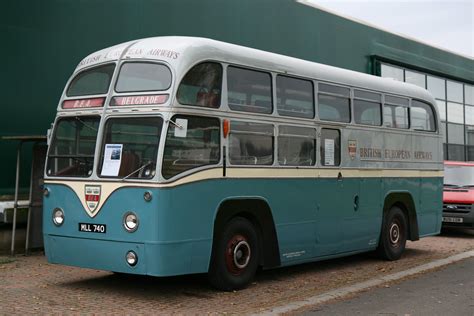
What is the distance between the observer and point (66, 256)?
785 centimetres

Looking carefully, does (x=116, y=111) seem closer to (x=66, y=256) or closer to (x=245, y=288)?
(x=66, y=256)

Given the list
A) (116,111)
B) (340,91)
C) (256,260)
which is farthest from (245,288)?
(340,91)

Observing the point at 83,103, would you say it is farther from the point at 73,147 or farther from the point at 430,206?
the point at 430,206

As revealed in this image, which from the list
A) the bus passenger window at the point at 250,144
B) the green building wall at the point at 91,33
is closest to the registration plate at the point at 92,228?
the bus passenger window at the point at 250,144

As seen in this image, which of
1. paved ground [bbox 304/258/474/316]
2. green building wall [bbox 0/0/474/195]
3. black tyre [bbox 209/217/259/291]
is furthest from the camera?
green building wall [bbox 0/0/474/195]

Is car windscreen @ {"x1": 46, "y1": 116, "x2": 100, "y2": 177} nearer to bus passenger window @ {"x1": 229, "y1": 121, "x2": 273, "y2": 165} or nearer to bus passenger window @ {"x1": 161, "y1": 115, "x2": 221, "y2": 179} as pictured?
bus passenger window @ {"x1": 161, "y1": 115, "x2": 221, "y2": 179}

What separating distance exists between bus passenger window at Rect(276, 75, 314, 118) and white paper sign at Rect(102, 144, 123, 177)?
8.01 feet

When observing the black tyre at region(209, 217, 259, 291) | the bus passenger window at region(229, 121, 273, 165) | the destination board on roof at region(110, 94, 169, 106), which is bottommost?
the black tyre at region(209, 217, 259, 291)

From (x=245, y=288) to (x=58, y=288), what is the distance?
8.15 feet

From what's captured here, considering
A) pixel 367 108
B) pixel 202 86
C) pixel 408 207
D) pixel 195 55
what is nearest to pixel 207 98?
pixel 202 86

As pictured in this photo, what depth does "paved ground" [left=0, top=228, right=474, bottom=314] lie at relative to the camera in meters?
7.25

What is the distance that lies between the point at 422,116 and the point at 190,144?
6253mm

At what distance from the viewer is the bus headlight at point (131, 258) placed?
7191 millimetres

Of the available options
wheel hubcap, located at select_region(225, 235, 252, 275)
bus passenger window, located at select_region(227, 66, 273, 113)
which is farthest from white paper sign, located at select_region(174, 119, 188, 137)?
wheel hubcap, located at select_region(225, 235, 252, 275)
